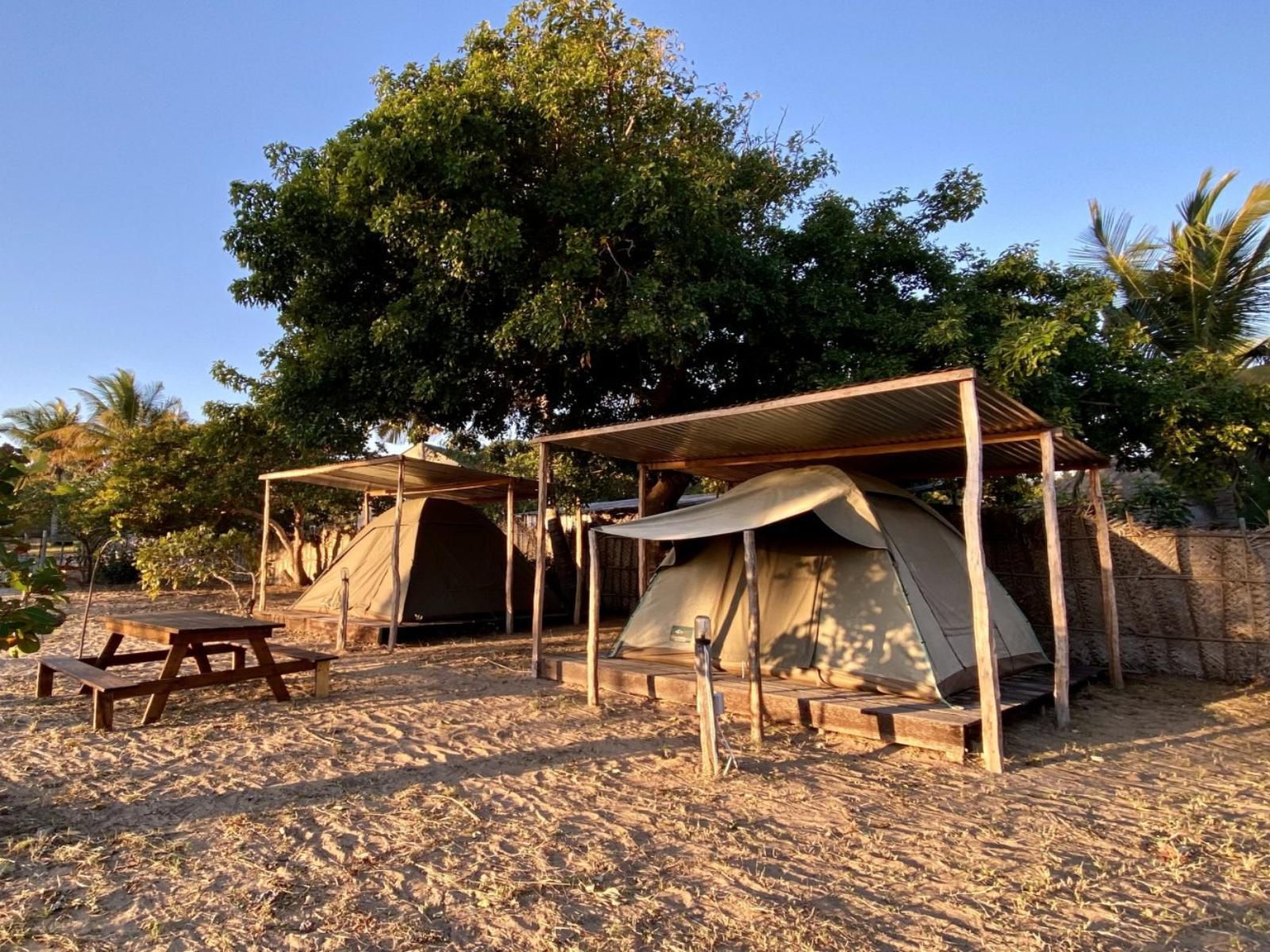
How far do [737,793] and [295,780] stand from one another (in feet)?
8.30

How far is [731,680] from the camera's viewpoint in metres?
6.35

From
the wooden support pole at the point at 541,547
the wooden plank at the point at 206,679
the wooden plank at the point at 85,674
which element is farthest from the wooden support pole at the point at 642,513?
the wooden plank at the point at 85,674

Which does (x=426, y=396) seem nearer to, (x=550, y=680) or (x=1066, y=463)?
(x=550, y=680)

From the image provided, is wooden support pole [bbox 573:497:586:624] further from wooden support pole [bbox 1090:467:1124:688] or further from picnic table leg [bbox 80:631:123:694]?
wooden support pole [bbox 1090:467:1124:688]

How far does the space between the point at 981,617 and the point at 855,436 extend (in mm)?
2160

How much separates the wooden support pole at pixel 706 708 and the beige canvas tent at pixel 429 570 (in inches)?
267

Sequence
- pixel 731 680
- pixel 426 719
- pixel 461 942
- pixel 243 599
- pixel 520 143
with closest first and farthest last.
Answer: pixel 461 942 < pixel 426 719 < pixel 731 680 < pixel 520 143 < pixel 243 599

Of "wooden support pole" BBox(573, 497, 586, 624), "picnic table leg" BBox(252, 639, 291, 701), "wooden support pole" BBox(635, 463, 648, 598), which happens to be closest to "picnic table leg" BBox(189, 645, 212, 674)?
"picnic table leg" BBox(252, 639, 291, 701)

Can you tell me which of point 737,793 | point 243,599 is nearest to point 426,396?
point 737,793

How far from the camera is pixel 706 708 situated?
4.57 meters

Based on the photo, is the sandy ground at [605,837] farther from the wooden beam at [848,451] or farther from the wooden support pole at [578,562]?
the wooden support pole at [578,562]

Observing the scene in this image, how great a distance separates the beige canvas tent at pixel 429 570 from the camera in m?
10.7

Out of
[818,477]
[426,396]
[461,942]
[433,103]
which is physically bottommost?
[461,942]

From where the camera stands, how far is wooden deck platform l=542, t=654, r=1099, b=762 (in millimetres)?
5027
